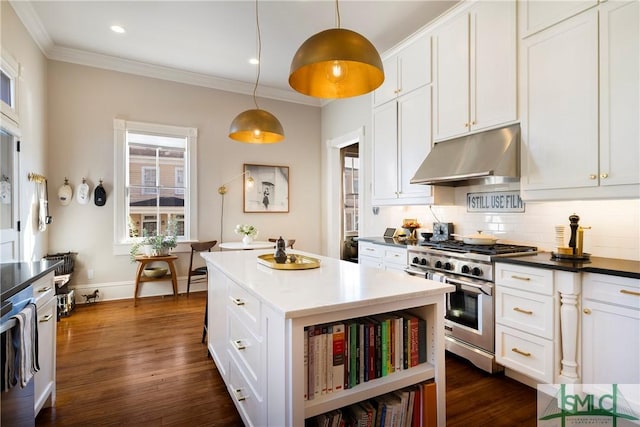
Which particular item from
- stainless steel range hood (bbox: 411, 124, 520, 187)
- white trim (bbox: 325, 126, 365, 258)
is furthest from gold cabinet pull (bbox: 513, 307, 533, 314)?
white trim (bbox: 325, 126, 365, 258)

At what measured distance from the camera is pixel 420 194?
333 cm

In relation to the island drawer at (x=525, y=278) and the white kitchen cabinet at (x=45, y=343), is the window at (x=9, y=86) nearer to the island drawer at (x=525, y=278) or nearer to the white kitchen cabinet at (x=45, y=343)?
the white kitchen cabinet at (x=45, y=343)

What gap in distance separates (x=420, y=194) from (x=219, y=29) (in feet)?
9.17

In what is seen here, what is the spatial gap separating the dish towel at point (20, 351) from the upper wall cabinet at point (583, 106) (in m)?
3.05

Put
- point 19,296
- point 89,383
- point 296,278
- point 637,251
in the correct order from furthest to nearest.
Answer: point 89,383, point 637,251, point 296,278, point 19,296

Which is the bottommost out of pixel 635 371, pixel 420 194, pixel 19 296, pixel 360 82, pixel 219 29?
pixel 635 371

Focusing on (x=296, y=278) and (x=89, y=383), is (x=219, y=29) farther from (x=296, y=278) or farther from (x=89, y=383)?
(x=89, y=383)

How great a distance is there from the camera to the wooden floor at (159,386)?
1925 mm

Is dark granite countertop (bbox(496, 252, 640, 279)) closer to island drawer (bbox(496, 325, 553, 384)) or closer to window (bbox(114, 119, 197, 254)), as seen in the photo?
island drawer (bbox(496, 325, 553, 384))

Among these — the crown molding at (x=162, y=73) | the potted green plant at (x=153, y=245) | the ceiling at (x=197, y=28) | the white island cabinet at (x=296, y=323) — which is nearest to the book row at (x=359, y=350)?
the white island cabinet at (x=296, y=323)

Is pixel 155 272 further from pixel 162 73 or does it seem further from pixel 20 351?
pixel 20 351

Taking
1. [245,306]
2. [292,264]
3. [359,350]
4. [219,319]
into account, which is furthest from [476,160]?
[219,319]

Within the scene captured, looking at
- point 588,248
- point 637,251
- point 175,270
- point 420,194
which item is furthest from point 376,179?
point 175,270

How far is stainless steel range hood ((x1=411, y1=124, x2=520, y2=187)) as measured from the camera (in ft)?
8.05
